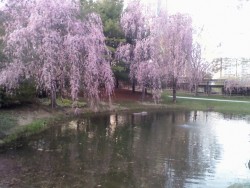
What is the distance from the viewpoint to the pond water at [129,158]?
1002 cm

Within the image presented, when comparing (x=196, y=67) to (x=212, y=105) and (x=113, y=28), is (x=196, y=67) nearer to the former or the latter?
(x=212, y=105)

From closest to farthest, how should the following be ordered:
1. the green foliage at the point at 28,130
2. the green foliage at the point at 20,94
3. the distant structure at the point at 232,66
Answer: the green foliage at the point at 28,130
the green foliage at the point at 20,94
the distant structure at the point at 232,66

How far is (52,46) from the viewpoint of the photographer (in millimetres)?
18250

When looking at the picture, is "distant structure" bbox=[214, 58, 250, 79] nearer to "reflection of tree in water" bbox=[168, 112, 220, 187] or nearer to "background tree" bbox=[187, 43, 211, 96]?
"background tree" bbox=[187, 43, 211, 96]

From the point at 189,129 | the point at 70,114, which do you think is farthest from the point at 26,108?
the point at 189,129

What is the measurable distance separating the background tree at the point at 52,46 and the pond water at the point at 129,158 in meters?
2.85

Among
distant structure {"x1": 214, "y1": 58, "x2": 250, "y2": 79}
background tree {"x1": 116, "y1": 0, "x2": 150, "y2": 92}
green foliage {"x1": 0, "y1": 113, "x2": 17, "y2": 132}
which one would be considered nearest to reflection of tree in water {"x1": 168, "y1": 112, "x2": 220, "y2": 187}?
green foliage {"x1": 0, "y1": 113, "x2": 17, "y2": 132}

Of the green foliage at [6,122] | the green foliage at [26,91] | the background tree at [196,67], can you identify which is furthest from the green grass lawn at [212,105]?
the green foliage at [6,122]

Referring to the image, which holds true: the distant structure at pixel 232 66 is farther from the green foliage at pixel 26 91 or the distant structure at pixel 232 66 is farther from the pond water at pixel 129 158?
the green foliage at pixel 26 91

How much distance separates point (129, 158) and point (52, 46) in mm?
8370

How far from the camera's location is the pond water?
10.0 meters

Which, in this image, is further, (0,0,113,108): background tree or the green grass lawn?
the green grass lawn

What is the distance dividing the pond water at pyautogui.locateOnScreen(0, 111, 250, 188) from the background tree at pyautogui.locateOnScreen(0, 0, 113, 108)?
2.85 meters

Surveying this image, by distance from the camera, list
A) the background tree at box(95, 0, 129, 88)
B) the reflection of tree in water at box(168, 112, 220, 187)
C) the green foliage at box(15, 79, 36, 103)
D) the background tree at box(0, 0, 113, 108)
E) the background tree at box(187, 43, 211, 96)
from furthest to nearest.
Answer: the background tree at box(187, 43, 211, 96)
the background tree at box(95, 0, 129, 88)
the green foliage at box(15, 79, 36, 103)
the background tree at box(0, 0, 113, 108)
the reflection of tree in water at box(168, 112, 220, 187)
